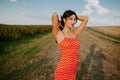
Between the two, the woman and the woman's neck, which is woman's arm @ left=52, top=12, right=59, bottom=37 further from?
the woman's neck

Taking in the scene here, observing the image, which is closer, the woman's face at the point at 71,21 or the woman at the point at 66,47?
the woman at the point at 66,47

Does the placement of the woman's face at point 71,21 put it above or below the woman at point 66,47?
above

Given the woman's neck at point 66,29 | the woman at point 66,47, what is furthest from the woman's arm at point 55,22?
the woman's neck at point 66,29

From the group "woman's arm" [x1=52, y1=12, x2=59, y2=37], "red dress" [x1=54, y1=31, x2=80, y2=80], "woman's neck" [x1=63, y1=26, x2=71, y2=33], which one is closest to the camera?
"red dress" [x1=54, y1=31, x2=80, y2=80]

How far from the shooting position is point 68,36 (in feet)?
11.4

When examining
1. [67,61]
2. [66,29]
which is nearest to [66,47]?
[67,61]

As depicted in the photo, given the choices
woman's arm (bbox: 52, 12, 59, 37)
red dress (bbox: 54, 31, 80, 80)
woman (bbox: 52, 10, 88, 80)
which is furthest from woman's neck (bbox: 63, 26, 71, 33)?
red dress (bbox: 54, 31, 80, 80)

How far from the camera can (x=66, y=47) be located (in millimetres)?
3295

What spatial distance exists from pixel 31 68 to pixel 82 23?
5.44 metres

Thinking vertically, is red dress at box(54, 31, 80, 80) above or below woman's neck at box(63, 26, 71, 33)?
below

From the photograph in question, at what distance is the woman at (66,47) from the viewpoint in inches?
129

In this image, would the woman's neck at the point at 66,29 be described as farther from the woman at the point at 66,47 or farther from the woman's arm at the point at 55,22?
the woman's arm at the point at 55,22

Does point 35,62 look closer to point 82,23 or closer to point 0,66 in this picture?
point 0,66

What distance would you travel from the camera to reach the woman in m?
3.28
